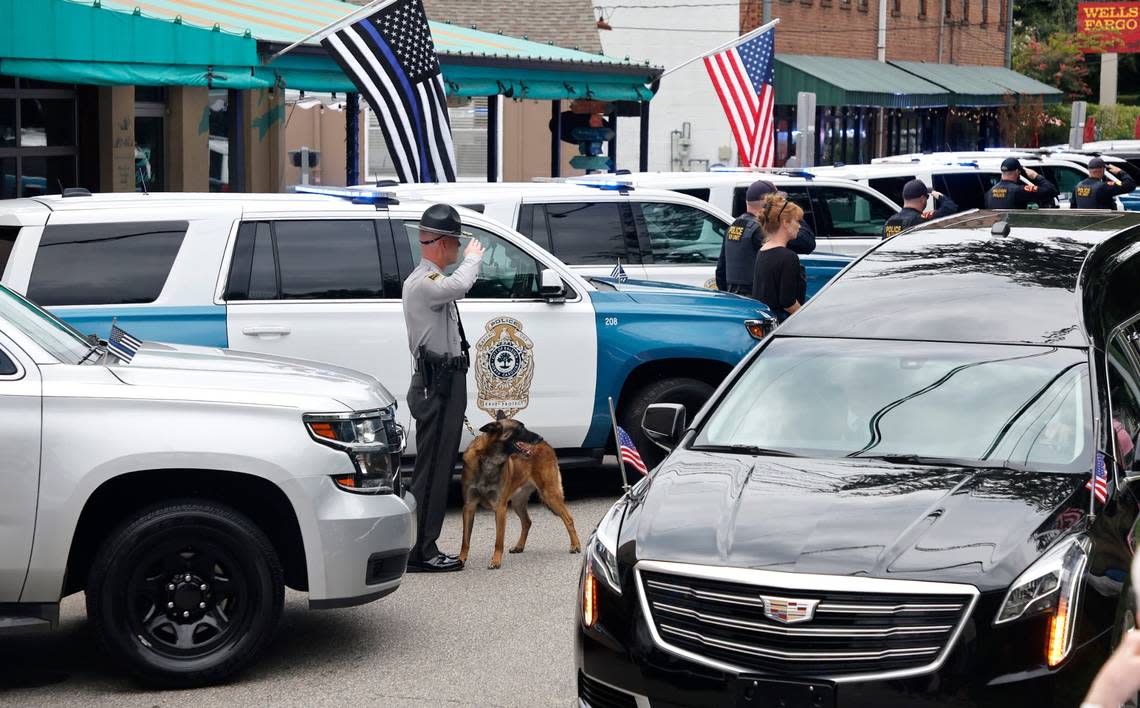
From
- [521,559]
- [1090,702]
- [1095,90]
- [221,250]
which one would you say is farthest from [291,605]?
[1095,90]

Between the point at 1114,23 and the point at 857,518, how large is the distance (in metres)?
59.3

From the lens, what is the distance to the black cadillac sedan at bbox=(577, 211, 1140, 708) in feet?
15.4

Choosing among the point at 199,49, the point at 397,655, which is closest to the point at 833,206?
the point at 199,49

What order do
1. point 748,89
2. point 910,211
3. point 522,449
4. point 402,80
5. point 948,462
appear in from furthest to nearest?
1. point 748,89
2. point 910,211
3. point 402,80
4. point 522,449
5. point 948,462

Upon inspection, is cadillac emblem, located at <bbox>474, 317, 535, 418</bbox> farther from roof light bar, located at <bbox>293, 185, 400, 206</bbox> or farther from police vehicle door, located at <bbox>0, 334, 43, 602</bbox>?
police vehicle door, located at <bbox>0, 334, 43, 602</bbox>

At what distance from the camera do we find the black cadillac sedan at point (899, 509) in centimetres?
470

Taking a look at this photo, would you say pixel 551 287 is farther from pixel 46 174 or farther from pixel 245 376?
pixel 46 174

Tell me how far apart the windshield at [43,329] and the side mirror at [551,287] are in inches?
133

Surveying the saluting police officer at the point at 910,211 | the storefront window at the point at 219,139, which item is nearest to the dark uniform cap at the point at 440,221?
the saluting police officer at the point at 910,211

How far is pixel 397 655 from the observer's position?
7109 millimetres

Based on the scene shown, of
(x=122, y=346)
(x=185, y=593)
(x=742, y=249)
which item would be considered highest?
(x=742, y=249)

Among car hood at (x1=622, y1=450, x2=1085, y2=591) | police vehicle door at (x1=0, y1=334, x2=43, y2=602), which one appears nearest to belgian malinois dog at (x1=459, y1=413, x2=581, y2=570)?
police vehicle door at (x1=0, y1=334, x2=43, y2=602)

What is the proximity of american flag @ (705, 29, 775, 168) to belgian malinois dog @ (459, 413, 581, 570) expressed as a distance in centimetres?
1377

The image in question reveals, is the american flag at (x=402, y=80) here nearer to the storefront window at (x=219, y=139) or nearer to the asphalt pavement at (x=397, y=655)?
the asphalt pavement at (x=397, y=655)
